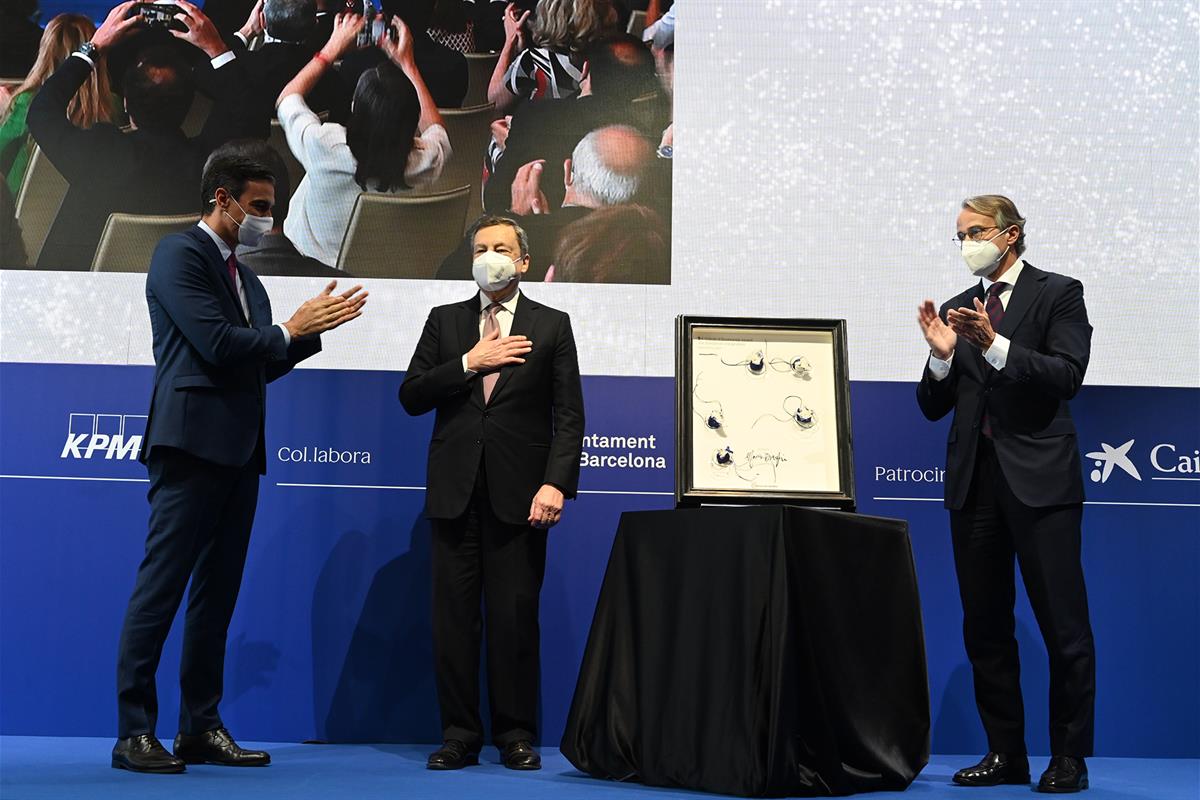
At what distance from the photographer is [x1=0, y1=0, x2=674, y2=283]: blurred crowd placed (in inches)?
169

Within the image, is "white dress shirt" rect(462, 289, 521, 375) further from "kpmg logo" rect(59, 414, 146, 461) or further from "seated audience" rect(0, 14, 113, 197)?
"seated audience" rect(0, 14, 113, 197)

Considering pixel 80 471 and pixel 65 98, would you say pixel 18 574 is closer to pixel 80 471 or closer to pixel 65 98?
pixel 80 471

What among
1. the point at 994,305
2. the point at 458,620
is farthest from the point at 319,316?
the point at 994,305

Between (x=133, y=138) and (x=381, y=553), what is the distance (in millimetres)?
1825

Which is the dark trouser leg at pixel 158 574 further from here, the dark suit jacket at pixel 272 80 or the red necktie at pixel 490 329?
the dark suit jacket at pixel 272 80

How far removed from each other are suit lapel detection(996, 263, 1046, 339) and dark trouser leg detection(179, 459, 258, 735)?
7.45 feet

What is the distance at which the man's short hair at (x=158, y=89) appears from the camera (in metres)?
4.32

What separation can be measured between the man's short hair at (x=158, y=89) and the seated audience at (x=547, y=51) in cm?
116

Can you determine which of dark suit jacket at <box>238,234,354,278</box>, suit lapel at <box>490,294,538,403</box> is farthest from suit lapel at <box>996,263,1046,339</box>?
dark suit jacket at <box>238,234,354,278</box>

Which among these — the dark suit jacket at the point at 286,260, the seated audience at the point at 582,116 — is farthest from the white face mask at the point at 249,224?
the seated audience at the point at 582,116

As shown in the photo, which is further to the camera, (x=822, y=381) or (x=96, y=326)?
(x=96, y=326)

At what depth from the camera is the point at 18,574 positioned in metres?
4.11

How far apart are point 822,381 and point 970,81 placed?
176 centimetres

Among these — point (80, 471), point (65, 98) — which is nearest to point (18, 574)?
point (80, 471)
